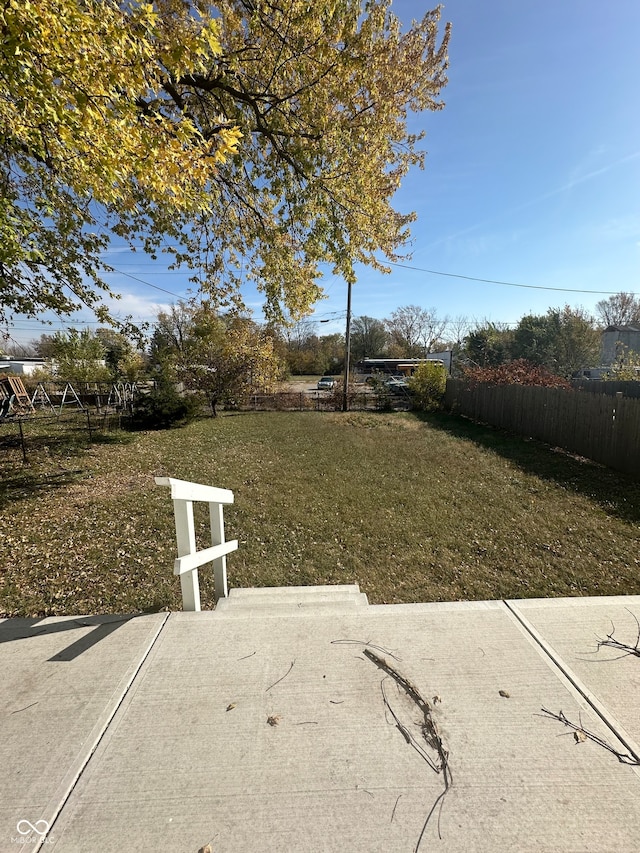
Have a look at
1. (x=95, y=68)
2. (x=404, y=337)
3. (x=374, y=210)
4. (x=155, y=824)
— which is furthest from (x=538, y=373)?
(x=404, y=337)

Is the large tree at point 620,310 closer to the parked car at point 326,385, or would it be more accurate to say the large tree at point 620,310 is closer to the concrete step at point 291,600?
the parked car at point 326,385

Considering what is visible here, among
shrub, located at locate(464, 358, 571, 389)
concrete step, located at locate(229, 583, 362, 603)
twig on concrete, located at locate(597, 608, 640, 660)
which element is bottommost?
concrete step, located at locate(229, 583, 362, 603)

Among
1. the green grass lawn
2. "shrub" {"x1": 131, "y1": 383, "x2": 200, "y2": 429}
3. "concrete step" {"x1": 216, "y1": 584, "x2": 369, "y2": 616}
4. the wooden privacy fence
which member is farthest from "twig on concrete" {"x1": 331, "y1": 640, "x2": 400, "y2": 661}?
"shrub" {"x1": 131, "y1": 383, "x2": 200, "y2": 429}

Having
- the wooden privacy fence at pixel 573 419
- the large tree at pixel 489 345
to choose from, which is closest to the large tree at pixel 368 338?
the large tree at pixel 489 345

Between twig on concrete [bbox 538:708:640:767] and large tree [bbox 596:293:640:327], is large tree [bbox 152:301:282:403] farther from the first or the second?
large tree [bbox 596:293:640:327]

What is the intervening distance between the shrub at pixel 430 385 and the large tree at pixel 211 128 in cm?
981

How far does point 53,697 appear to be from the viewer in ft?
5.53

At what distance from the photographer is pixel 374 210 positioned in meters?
6.54

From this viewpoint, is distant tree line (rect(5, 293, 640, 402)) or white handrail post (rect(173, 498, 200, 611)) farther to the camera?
distant tree line (rect(5, 293, 640, 402))

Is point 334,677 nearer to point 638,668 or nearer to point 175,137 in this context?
point 638,668

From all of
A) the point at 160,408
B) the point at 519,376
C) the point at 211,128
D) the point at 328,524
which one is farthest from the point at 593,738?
the point at 519,376

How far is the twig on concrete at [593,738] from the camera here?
1.38m

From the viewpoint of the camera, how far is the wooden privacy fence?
7.44 meters

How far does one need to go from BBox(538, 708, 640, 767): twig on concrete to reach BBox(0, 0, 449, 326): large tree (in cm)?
440
